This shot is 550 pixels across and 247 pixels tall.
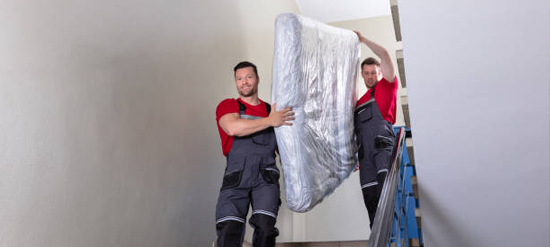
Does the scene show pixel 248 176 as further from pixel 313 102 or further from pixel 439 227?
pixel 439 227

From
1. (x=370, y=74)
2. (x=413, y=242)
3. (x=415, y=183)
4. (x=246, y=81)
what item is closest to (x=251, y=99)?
(x=246, y=81)

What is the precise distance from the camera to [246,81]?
2094mm

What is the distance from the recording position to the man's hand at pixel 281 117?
1856 mm

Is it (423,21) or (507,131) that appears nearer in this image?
(423,21)

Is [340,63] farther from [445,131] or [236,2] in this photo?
[236,2]

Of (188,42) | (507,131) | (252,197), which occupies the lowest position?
(252,197)

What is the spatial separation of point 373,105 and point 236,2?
4.27 feet

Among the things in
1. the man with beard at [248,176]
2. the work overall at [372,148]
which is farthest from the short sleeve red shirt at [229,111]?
the work overall at [372,148]

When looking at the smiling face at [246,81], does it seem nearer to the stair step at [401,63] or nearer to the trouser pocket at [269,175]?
the trouser pocket at [269,175]

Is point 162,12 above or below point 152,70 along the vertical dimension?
above

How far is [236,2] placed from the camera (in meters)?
3.09

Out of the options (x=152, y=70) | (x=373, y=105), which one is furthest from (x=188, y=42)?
(x=373, y=105)

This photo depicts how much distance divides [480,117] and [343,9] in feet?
9.43

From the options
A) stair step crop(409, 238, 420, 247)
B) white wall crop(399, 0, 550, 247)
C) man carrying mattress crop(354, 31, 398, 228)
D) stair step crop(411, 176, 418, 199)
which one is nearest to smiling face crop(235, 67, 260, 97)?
man carrying mattress crop(354, 31, 398, 228)
